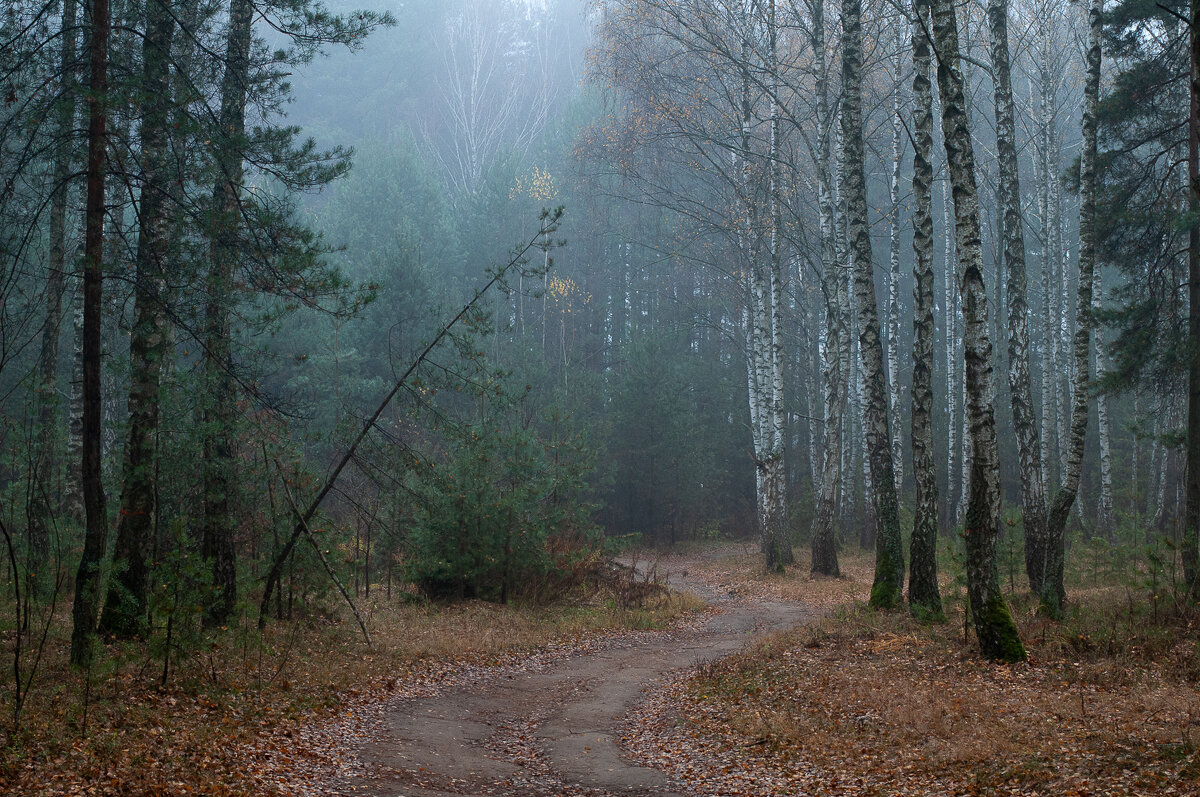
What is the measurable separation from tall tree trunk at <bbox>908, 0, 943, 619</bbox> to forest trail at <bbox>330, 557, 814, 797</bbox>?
2633 mm

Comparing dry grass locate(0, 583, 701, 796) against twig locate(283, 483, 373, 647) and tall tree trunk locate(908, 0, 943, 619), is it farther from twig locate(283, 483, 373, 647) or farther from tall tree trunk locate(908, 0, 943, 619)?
tall tree trunk locate(908, 0, 943, 619)

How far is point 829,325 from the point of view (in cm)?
1881

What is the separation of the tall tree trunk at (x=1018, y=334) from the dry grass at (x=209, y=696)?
7.08 metres

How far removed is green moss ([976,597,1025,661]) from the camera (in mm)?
8273

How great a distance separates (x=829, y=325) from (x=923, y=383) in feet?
25.7

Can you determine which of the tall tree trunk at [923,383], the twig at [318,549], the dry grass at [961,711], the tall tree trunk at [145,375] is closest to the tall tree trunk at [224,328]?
the tall tree trunk at [145,375]

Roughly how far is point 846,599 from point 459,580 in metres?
6.96

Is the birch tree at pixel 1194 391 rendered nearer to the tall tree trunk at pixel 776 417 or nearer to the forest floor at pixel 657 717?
the forest floor at pixel 657 717

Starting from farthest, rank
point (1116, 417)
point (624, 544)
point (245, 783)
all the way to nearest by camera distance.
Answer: point (1116, 417)
point (624, 544)
point (245, 783)

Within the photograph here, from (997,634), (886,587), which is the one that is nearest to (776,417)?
(886,587)

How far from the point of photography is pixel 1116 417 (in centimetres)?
3033

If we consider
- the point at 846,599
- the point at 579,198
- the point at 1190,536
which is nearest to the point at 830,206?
the point at 846,599

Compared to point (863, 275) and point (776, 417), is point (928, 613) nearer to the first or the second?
point (863, 275)

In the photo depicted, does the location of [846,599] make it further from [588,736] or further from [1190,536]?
[588,736]
